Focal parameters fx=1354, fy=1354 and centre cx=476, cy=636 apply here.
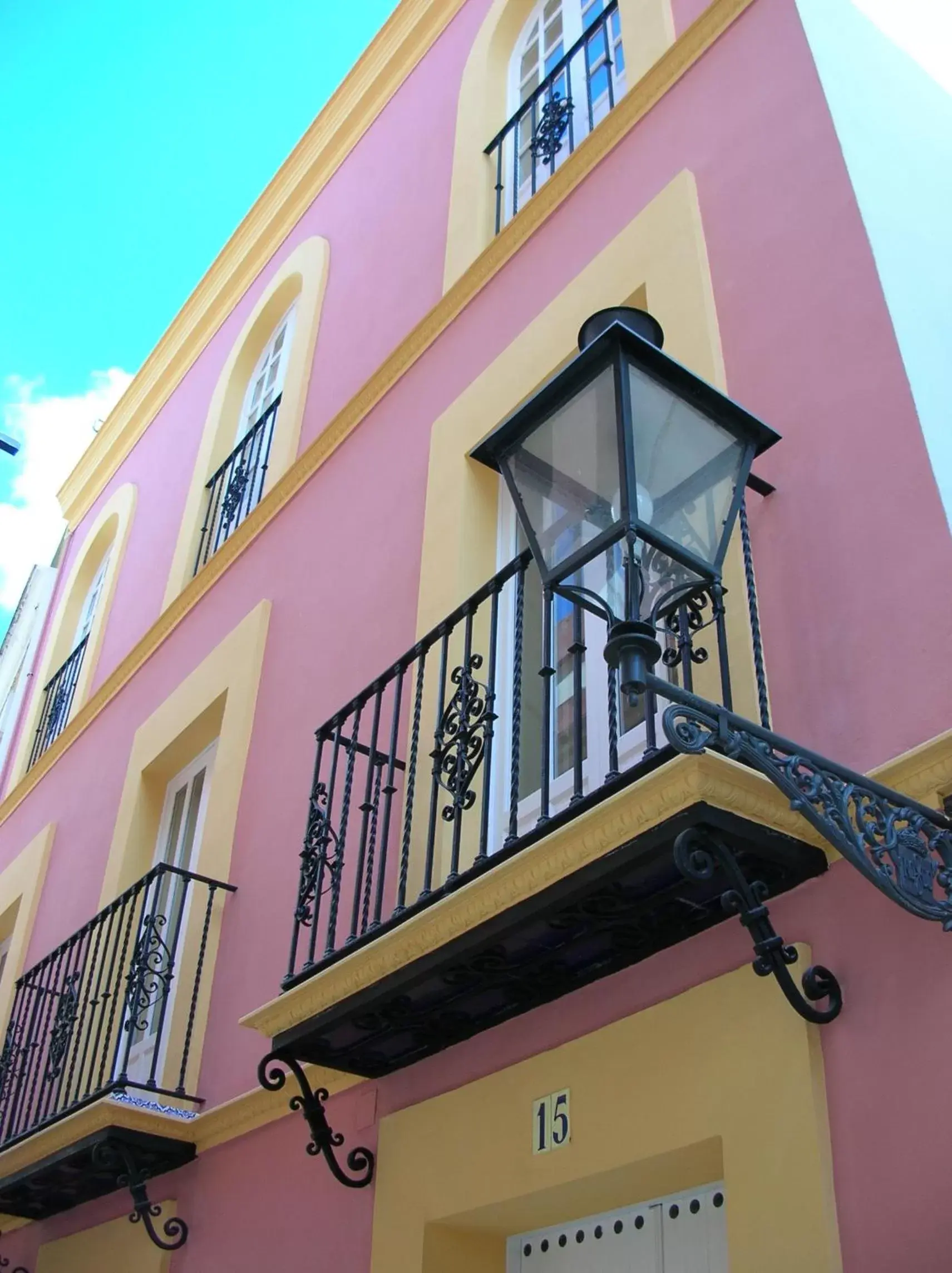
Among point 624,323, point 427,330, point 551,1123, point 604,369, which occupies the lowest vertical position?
point 551,1123

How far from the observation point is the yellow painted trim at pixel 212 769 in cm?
672

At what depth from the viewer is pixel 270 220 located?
10.9m

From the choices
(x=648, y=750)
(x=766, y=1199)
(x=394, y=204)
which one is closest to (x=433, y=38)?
(x=394, y=204)

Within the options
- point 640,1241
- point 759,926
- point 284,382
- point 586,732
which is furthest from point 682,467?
point 284,382

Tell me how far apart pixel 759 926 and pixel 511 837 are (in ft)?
3.32

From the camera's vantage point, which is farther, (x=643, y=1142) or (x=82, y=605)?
(x=82, y=605)

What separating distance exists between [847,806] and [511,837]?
4.12 feet

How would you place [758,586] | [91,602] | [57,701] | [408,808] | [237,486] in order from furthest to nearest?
[91,602] < [57,701] < [237,486] < [408,808] < [758,586]

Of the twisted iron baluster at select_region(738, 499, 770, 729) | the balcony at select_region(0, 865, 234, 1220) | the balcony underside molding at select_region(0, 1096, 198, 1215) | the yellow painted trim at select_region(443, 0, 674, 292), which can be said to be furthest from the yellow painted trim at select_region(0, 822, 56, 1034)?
the twisted iron baluster at select_region(738, 499, 770, 729)

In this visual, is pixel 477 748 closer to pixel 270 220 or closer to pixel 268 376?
pixel 268 376

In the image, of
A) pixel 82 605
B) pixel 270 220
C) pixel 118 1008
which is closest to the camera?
pixel 118 1008

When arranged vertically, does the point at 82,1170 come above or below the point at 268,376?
below

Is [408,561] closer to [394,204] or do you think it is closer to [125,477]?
[394,204]

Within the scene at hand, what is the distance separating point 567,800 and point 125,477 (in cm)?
924
